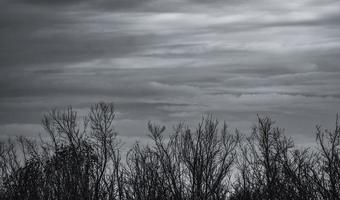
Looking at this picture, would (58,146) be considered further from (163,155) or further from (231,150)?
(231,150)

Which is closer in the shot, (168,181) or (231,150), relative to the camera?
(168,181)

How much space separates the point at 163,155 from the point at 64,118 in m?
7.77

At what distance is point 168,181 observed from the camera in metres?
40.2

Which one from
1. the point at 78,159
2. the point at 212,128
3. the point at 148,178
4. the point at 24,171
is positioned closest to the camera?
the point at 148,178

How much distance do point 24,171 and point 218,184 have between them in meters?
16.6

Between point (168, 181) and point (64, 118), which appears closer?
point (168, 181)

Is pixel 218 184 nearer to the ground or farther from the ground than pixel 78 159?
nearer to the ground

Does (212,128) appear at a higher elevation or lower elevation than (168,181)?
higher

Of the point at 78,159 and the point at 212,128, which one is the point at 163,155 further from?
the point at 78,159

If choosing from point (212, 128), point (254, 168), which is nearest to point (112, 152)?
point (212, 128)

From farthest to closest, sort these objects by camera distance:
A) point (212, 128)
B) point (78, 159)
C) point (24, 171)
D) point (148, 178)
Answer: point (24, 171) → point (78, 159) → point (212, 128) → point (148, 178)

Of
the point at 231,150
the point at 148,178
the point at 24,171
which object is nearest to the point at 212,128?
the point at 231,150

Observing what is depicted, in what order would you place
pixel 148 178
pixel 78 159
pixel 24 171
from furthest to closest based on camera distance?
1. pixel 24 171
2. pixel 78 159
3. pixel 148 178

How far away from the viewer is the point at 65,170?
44875mm
